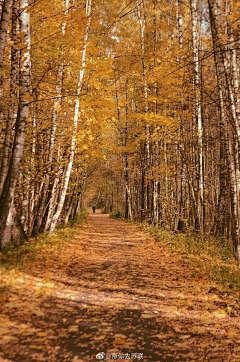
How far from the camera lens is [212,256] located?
733 centimetres

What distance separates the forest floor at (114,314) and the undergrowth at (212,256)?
0.27m

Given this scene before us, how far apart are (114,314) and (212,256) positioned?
14.1 ft

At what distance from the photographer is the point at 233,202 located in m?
6.26

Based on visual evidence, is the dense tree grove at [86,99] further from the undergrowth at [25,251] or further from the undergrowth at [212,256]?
the undergrowth at [212,256]

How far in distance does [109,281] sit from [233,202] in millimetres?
3601

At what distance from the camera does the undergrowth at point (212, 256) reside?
17.8ft

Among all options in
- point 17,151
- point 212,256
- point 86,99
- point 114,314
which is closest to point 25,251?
point 17,151

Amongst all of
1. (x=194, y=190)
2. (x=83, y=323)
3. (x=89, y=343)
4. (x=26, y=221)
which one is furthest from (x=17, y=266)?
(x=194, y=190)

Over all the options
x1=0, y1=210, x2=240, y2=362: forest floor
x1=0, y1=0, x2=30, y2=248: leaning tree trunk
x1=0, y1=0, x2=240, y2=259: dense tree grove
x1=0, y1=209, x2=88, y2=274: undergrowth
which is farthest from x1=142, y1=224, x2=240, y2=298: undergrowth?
x1=0, y1=0, x2=30, y2=248: leaning tree trunk

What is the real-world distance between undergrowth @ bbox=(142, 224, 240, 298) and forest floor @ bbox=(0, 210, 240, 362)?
27 cm

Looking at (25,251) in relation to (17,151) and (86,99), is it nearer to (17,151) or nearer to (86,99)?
(17,151)

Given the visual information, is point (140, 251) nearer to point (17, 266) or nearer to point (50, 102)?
point (17, 266)

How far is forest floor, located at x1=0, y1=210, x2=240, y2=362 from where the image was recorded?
3090 mm

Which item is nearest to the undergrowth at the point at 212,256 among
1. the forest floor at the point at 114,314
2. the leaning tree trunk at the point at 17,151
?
the forest floor at the point at 114,314
